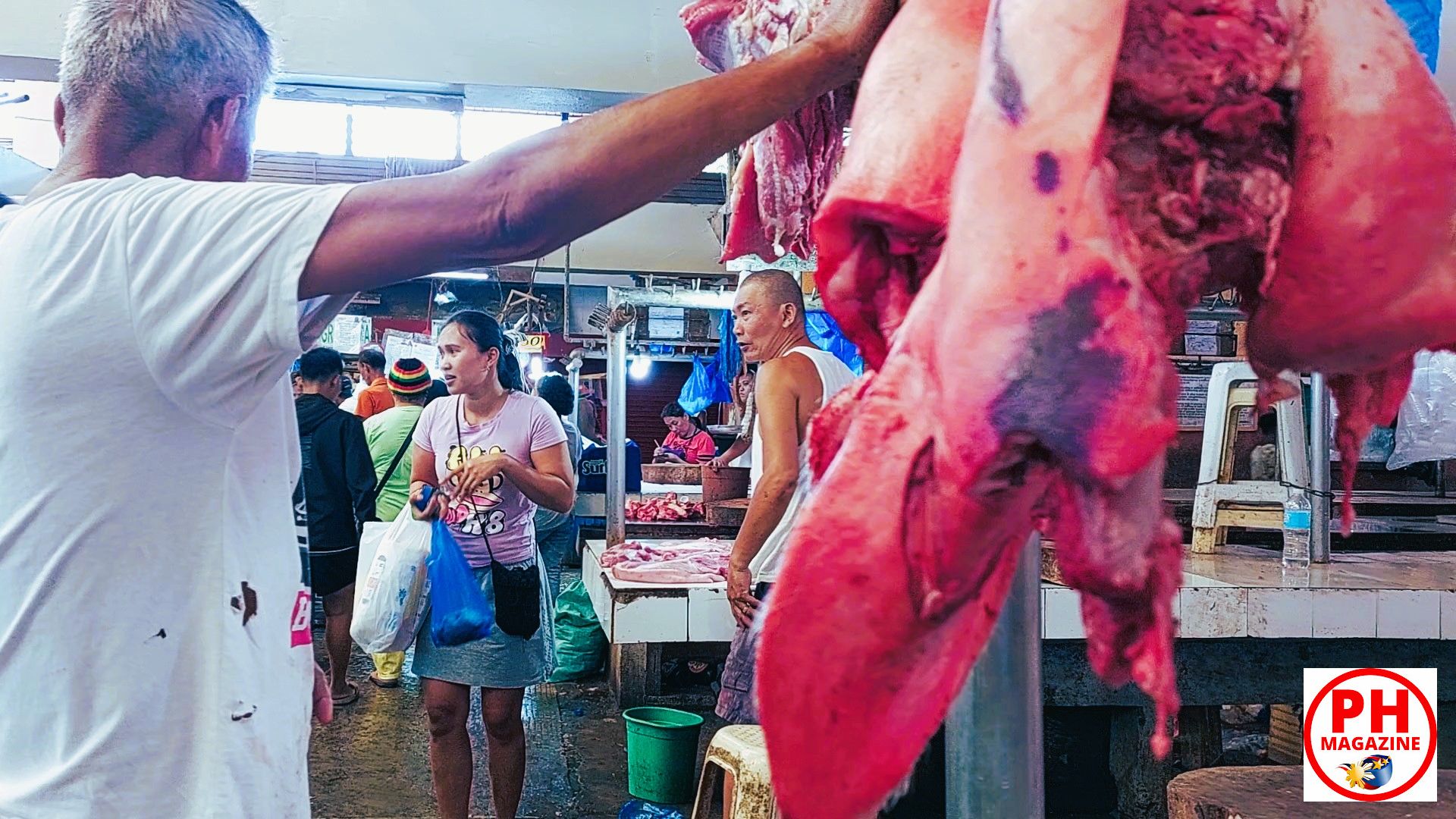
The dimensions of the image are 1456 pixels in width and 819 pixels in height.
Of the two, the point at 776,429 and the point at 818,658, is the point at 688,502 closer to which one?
the point at 776,429

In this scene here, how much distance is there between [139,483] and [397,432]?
5.60 metres

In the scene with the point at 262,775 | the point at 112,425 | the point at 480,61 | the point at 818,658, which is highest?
the point at 480,61

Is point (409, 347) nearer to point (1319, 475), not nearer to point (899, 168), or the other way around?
point (1319, 475)

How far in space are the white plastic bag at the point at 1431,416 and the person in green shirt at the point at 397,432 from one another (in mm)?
6452

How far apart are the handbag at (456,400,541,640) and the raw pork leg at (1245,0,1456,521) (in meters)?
3.92

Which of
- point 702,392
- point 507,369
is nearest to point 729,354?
point 702,392

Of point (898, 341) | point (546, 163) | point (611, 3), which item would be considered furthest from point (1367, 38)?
point (611, 3)

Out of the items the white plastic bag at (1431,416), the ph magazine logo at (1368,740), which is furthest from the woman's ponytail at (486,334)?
the white plastic bag at (1431,416)

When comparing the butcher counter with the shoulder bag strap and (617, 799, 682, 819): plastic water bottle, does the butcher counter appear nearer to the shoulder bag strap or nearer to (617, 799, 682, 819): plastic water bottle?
(617, 799, 682, 819): plastic water bottle

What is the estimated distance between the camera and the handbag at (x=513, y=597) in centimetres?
436

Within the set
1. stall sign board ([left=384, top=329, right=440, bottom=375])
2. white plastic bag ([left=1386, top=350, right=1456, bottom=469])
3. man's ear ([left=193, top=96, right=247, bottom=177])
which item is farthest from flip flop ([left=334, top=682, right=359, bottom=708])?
white plastic bag ([left=1386, top=350, right=1456, bottom=469])

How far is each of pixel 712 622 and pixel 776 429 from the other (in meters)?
1.12

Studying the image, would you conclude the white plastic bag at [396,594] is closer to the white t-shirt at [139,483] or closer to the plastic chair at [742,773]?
the plastic chair at [742,773]

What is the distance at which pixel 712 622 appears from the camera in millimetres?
4605
